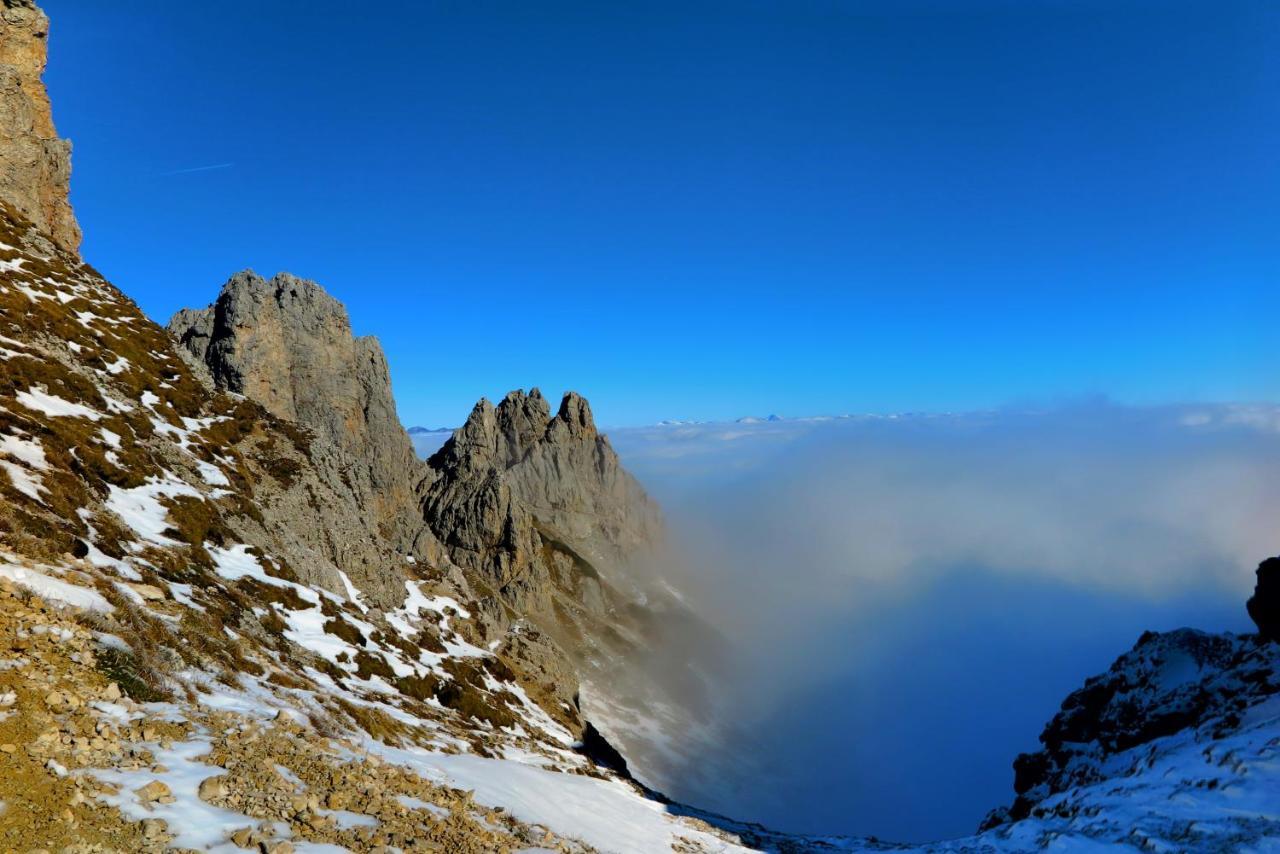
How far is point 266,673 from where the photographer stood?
23766 mm

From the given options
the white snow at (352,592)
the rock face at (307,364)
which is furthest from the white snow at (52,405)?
the rock face at (307,364)

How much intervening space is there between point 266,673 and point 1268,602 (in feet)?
240

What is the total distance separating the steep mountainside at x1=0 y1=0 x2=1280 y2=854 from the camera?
38.4 feet

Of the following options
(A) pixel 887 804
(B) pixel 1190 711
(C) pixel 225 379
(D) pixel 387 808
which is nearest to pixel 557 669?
(B) pixel 1190 711

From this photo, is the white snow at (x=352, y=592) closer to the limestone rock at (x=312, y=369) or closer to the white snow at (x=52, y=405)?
the white snow at (x=52, y=405)

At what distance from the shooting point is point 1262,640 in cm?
4988

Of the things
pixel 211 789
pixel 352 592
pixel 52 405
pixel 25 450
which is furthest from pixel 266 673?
pixel 352 592

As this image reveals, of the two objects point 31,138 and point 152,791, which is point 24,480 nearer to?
point 152,791

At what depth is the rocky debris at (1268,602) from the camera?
5019 centimetres

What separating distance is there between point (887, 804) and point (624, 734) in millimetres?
90147

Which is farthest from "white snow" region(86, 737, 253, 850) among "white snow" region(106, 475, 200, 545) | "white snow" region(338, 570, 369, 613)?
"white snow" region(338, 570, 369, 613)

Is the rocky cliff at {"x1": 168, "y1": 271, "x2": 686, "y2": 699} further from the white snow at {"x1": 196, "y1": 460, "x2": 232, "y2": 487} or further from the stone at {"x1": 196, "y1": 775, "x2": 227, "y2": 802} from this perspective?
the stone at {"x1": 196, "y1": 775, "x2": 227, "y2": 802}

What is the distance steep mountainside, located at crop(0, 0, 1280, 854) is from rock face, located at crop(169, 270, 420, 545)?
5790 centimetres

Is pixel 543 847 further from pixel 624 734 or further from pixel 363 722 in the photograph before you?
pixel 624 734
